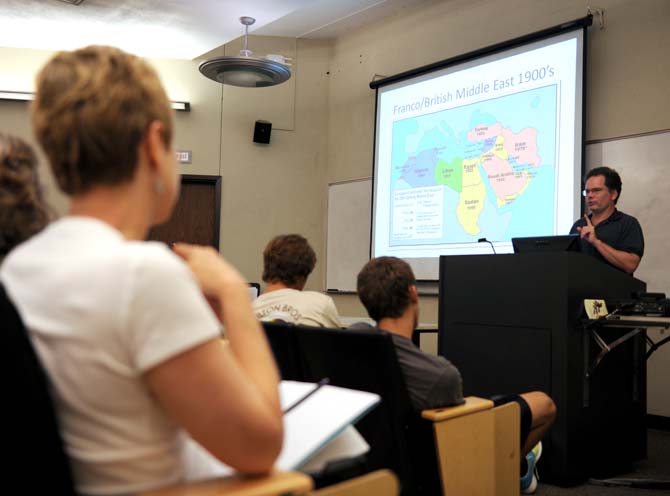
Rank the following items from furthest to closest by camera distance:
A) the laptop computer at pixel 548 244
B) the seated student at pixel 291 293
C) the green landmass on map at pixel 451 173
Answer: the green landmass on map at pixel 451 173, the laptop computer at pixel 548 244, the seated student at pixel 291 293

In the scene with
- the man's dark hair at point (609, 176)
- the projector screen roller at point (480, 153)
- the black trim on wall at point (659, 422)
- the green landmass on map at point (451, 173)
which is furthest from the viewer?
the green landmass on map at point (451, 173)

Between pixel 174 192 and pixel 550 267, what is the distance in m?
2.40

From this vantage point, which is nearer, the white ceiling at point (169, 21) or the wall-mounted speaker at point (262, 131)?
the white ceiling at point (169, 21)

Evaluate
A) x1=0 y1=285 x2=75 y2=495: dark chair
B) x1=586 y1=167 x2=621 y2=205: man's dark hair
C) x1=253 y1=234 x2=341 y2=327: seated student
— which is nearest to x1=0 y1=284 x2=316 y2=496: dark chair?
x1=0 y1=285 x2=75 y2=495: dark chair

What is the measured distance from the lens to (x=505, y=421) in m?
A: 2.15

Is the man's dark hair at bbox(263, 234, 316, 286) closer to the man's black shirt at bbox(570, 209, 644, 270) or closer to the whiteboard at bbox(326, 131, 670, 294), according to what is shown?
the man's black shirt at bbox(570, 209, 644, 270)

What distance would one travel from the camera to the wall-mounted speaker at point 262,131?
7047 millimetres

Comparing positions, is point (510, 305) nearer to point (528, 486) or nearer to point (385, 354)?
point (528, 486)

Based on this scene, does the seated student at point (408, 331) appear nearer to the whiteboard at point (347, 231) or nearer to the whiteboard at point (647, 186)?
the whiteboard at point (647, 186)

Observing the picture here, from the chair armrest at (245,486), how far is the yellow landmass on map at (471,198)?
470cm

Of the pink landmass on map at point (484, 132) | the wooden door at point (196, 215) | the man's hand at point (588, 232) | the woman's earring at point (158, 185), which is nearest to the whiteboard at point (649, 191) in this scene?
the man's hand at point (588, 232)

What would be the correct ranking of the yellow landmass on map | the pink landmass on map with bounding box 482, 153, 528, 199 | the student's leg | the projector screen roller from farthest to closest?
1. the yellow landmass on map
2. the pink landmass on map with bounding box 482, 153, 528, 199
3. the projector screen roller
4. the student's leg

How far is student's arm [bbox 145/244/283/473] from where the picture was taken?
785 mm

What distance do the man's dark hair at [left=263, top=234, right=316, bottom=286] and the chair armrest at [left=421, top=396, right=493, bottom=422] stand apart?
3.44ft
